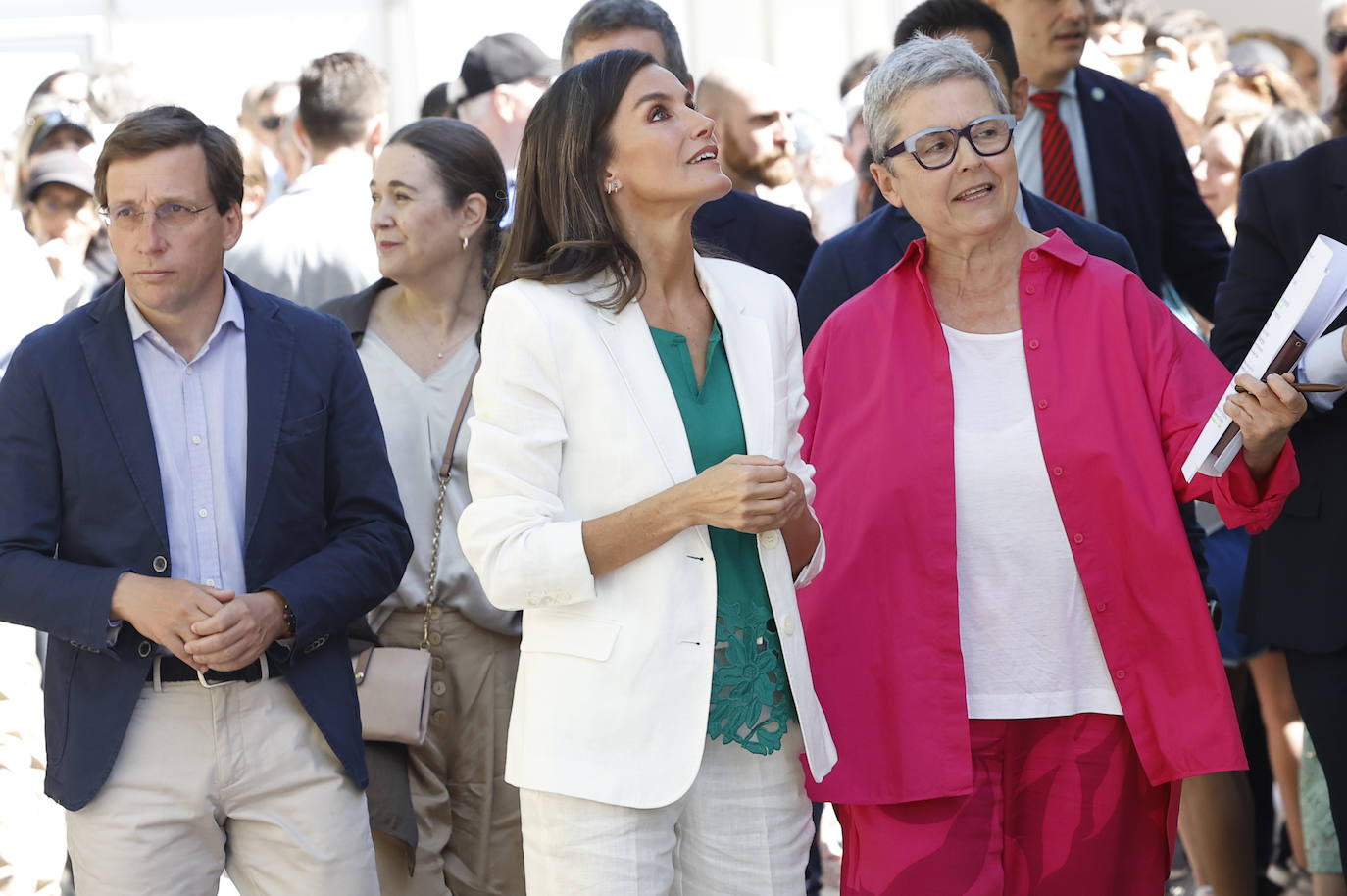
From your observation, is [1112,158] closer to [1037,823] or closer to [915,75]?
[915,75]

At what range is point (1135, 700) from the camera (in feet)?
10.4

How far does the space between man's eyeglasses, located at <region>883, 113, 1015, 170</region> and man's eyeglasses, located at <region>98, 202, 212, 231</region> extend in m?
1.46

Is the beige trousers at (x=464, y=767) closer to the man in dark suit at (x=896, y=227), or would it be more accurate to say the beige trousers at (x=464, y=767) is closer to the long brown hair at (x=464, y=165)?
the long brown hair at (x=464, y=165)

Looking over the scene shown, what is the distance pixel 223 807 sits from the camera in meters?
3.19

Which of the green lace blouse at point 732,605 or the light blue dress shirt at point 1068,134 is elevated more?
the light blue dress shirt at point 1068,134

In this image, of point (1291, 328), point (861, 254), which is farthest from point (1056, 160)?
point (1291, 328)

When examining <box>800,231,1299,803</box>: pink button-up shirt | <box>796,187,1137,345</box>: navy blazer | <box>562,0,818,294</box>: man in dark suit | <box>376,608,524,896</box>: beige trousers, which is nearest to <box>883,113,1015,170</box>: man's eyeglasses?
<box>800,231,1299,803</box>: pink button-up shirt

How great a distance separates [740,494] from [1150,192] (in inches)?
104

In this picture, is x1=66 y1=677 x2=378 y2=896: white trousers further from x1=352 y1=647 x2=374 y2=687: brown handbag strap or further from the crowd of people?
x1=352 y1=647 x2=374 y2=687: brown handbag strap

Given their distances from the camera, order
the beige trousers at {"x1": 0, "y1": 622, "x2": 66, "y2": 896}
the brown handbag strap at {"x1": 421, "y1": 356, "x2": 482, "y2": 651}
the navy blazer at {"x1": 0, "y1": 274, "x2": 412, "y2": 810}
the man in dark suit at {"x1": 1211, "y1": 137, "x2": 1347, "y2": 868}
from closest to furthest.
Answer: the navy blazer at {"x1": 0, "y1": 274, "x2": 412, "y2": 810} → the man in dark suit at {"x1": 1211, "y1": 137, "x2": 1347, "y2": 868} → the brown handbag strap at {"x1": 421, "y1": 356, "x2": 482, "y2": 651} → the beige trousers at {"x1": 0, "y1": 622, "x2": 66, "y2": 896}

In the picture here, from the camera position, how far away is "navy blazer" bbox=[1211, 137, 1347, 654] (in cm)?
359

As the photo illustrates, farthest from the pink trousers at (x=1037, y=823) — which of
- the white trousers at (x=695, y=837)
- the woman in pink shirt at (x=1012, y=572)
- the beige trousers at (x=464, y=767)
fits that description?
the beige trousers at (x=464, y=767)

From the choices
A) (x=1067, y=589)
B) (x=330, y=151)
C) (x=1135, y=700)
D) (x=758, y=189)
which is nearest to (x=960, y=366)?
(x=1067, y=589)

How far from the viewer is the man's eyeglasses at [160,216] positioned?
3248 mm
